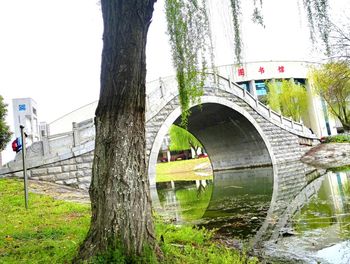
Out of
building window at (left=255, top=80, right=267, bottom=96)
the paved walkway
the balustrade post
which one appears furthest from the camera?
building window at (left=255, top=80, right=267, bottom=96)

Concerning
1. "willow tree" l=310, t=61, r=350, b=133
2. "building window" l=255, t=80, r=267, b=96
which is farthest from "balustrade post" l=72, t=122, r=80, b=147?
"building window" l=255, t=80, r=267, b=96

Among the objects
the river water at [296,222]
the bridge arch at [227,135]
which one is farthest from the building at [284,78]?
the river water at [296,222]

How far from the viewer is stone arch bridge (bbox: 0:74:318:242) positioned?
10367 mm

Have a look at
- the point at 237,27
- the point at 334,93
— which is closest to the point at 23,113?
the point at 237,27

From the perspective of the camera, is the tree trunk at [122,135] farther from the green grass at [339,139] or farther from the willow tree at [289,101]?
the willow tree at [289,101]

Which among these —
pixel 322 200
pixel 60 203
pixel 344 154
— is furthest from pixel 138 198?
pixel 344 154

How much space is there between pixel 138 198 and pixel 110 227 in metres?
0.31

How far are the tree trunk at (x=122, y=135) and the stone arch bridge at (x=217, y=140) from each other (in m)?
3.97

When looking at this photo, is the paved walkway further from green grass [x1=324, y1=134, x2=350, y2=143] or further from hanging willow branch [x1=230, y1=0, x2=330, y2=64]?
green grass [x1=324, y1=134, x2=350, y2=143]

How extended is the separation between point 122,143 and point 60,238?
6.59 feet

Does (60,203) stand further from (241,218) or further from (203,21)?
(203,21)

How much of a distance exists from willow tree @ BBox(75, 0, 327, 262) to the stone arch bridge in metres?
3.98

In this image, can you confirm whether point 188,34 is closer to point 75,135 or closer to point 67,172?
point 75,135

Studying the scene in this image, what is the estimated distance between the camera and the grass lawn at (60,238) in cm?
309
